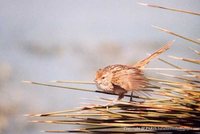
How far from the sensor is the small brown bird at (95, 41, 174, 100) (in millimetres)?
1336

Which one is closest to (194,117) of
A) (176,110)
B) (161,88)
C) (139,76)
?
(176,110)

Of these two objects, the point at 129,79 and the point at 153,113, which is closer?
the point at 153,113

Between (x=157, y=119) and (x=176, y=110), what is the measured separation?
0.17 feet

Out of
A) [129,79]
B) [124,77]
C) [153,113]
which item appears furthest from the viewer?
[124,77]

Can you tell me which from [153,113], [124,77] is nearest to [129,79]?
[124,77]

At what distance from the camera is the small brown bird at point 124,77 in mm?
1336

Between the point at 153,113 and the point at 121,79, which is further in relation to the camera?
the point at 121,79

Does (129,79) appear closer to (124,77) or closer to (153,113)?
(124,77)

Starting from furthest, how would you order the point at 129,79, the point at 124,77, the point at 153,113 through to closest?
the point at 124,77 < the point at 129,79 < the point at 153,113

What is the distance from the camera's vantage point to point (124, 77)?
5.55 ft

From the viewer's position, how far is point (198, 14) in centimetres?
91

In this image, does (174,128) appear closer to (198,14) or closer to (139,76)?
(198,14)

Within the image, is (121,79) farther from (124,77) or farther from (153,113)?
(153,113)

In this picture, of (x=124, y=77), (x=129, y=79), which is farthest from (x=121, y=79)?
(x=129, y=79)
